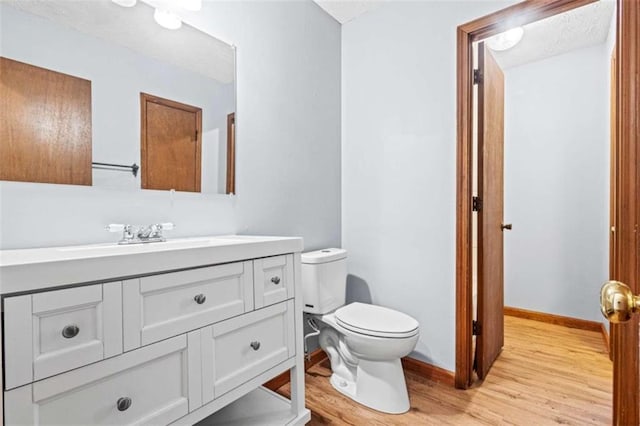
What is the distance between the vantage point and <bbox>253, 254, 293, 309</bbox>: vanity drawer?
1198 mm

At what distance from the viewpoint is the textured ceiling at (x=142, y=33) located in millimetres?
1122

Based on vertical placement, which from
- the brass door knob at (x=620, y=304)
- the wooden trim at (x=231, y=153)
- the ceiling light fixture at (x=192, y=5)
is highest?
the ceiling light fixture at (x=192, y=5)

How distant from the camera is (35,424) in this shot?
28.0 inches

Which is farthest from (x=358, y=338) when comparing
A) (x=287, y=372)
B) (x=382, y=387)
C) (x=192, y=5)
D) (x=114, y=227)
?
(x=192, y=5)

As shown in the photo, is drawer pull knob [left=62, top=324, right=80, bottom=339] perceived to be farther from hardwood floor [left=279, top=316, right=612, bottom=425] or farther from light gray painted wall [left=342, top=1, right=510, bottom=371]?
light gray painted wall [left=342, top=1, right=510, bottom=371]

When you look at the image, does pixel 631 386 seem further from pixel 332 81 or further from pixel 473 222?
pixel 332 81

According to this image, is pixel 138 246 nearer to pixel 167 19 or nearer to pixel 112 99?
pixel 112 99

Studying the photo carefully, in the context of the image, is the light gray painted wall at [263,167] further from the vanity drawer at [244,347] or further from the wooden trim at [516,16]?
the wooden trim at [516,16]

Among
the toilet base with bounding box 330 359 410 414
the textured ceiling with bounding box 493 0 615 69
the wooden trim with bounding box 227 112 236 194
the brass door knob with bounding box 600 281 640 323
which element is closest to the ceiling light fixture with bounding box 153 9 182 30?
the wooden trim with bounding box 227 112 236 194

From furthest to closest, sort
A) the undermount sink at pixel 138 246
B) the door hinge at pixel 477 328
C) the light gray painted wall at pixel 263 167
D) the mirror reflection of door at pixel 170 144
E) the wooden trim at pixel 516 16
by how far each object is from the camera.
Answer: the door hinge at pixel 477 328 → the wooden trim at pixel 516 16 → the mirror reflection of door at pixel 170 144 → the light gray painted wall at pixel 263 167 → the undermount sink at pixel 138 246

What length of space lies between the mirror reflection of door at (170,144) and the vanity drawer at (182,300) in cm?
55

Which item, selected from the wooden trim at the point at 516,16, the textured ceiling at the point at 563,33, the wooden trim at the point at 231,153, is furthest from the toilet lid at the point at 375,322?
the textured ceiling at the point at 563,33

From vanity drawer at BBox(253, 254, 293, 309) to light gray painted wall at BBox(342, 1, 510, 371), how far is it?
932mm

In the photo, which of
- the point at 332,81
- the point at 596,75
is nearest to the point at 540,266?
the point at 596,75
